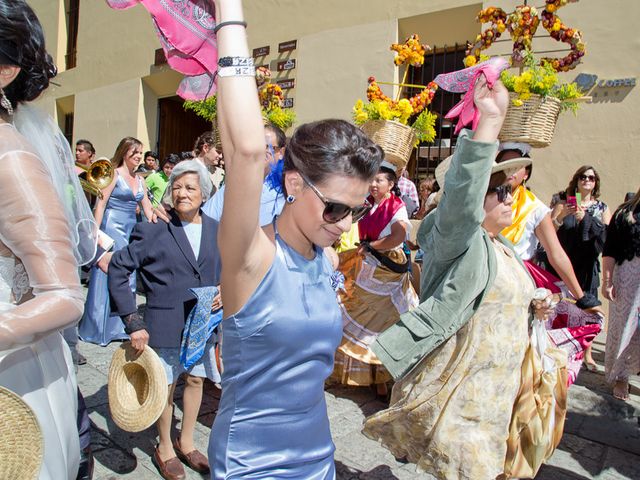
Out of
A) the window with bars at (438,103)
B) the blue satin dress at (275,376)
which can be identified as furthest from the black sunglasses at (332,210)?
the window with bars at (438,103)

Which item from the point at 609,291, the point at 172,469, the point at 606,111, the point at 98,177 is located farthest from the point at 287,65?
the point at 172,469

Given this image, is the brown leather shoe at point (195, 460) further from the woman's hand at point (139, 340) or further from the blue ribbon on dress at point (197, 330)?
the woman's hand at point (139, 340)

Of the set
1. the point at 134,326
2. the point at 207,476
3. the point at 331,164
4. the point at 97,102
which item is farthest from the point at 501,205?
the point at 97,102

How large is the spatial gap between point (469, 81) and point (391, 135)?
1.85 m

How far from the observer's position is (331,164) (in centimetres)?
152

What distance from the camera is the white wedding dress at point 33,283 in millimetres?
1368

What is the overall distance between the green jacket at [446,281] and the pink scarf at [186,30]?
Answer: 1197 millimetres

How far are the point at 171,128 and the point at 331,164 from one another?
41.8ft

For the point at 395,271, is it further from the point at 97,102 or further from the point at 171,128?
the point at 97,102

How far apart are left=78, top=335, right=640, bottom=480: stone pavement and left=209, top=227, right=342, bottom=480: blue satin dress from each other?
1.91 meters

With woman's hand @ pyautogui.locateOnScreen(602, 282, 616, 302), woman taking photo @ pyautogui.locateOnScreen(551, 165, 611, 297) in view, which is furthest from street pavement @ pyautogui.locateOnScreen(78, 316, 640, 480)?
woman taking photo @ pyautogui.locateOnScreen(551, 165, 611, 297)

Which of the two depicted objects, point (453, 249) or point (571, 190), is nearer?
point (453, 249)

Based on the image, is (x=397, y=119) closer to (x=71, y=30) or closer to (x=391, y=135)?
(x=391, y=135)

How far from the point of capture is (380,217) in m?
4.73
